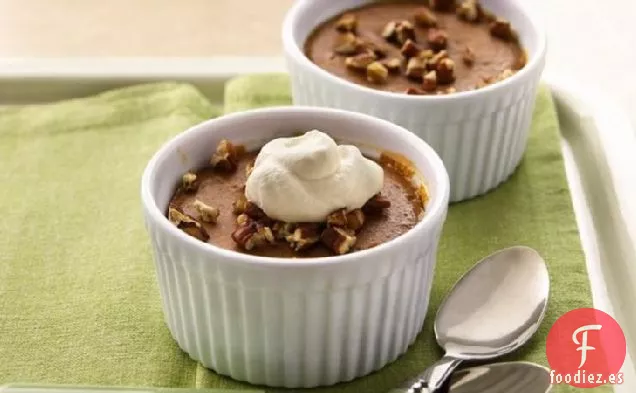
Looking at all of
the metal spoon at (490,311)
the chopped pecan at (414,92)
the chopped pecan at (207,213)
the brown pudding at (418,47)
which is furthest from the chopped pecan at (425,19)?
the chopped pecan at (207,213)

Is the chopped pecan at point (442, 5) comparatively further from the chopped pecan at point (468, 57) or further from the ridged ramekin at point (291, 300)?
the ridged ramekin at point (291, 300)

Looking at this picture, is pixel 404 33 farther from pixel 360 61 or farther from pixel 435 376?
pixel 435 376

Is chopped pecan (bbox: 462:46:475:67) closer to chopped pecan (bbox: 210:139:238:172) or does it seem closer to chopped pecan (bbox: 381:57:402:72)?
chopped pecan (bbox: 381:57:402:72)

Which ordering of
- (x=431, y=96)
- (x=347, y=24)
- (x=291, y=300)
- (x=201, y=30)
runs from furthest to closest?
(x=201, y=30), (x=347, y=24), (x=431, y=96), (x=291, y=300)

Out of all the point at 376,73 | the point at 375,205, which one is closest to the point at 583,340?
the point at 375,205

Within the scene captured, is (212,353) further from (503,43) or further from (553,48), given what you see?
(553,48)
